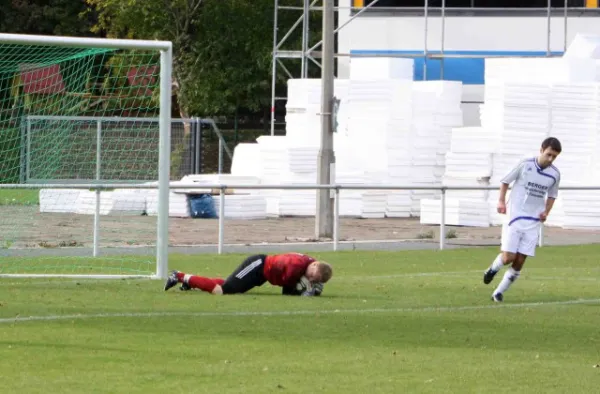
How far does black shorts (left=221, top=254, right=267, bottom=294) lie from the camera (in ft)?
45.9

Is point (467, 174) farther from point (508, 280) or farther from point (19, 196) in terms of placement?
point (508, 280)

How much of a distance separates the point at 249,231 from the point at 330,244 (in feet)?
13.9

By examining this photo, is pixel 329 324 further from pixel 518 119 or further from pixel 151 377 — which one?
pixel 518 119

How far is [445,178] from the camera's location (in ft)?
101

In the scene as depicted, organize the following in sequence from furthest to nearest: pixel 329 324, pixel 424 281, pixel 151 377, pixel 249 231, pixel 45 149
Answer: pixel 249 231
pixel 45 149
pixel 424 281
pixel 329 324
pixel 151 377

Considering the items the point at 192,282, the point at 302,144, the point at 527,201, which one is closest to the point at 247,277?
the point at 192,282

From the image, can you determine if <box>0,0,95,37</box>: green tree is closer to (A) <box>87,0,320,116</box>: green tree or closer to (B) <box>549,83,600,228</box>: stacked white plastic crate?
(A) <box>87,0,320,116</box>: green tree

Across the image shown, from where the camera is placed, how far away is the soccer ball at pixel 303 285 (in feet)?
46.1

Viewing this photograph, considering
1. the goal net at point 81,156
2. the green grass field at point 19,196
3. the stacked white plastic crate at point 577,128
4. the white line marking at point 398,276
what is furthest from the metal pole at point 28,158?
the stacked white plastic crate at point 577,128

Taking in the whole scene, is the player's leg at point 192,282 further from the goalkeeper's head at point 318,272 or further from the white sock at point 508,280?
the white sock at point 508,280

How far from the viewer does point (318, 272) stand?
13742 mm

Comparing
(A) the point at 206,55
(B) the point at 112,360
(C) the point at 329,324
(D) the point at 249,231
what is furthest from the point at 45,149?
(A) the point at 206,55

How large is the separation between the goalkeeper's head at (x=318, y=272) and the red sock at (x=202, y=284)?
109cm

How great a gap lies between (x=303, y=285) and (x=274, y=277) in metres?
0.38
